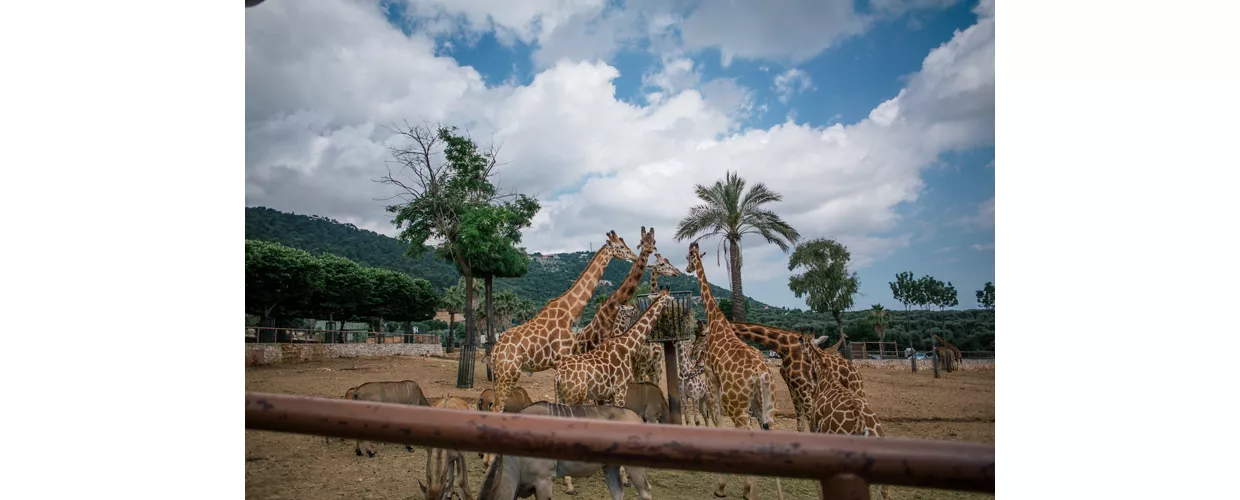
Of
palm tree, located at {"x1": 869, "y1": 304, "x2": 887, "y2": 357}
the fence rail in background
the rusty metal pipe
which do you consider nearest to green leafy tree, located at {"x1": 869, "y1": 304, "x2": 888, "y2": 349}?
palm tree, located at {"x1": 869, "y1": 304, "x2": 887, "y2": 357}

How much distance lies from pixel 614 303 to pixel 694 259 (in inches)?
29.5

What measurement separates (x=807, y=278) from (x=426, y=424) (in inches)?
638

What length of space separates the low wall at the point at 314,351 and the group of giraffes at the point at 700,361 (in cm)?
398

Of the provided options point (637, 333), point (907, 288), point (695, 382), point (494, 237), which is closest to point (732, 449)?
point (637, 333)

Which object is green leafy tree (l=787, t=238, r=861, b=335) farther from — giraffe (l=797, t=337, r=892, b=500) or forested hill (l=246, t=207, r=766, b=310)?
giraffe (l=797, t=337, r=892, b=500)

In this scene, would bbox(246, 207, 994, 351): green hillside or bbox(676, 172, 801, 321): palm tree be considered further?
bbox(676, 172, 801, 321): palm tree

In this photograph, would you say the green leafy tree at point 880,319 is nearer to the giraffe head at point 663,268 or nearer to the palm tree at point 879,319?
the palm tree at point 879,319

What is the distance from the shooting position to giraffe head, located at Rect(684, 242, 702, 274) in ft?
15.8

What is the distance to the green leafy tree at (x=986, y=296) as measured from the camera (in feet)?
8.75

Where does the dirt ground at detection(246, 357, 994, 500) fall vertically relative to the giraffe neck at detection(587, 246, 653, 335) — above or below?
below

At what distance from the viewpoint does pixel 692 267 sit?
4.86 meters

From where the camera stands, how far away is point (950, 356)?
13.0 meters

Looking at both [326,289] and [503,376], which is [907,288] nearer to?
[503,376]
